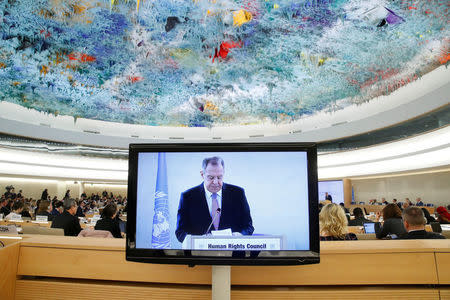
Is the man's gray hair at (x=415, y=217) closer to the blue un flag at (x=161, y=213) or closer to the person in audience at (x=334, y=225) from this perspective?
the person in audience at (x=334, y=225)

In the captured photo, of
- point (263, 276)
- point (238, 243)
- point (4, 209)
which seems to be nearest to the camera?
point (238, 243)

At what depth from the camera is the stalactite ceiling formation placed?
4.73 m

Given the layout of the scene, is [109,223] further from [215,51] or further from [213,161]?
[215,51]

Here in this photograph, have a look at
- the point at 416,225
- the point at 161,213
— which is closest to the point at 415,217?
the point at 416,225

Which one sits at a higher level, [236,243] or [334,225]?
[236,243]

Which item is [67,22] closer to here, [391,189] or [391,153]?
[391,153]

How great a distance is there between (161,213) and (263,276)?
1.70 ft

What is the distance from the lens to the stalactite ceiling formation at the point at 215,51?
4.73 metres

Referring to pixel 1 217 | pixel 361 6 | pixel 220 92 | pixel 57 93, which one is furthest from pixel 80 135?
pixel 361 6

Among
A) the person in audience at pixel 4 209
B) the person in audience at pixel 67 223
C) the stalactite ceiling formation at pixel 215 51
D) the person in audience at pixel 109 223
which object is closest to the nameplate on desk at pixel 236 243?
the person in audience at pixel 109 223

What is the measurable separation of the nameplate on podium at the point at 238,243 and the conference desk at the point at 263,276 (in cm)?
27

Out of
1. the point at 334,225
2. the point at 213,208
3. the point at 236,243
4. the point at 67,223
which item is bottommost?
the point at 67,223

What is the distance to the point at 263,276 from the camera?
113cm

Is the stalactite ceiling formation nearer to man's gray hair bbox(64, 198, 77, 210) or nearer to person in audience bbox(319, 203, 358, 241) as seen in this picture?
man's gray hair bbox(64, 198, 77, 210)
